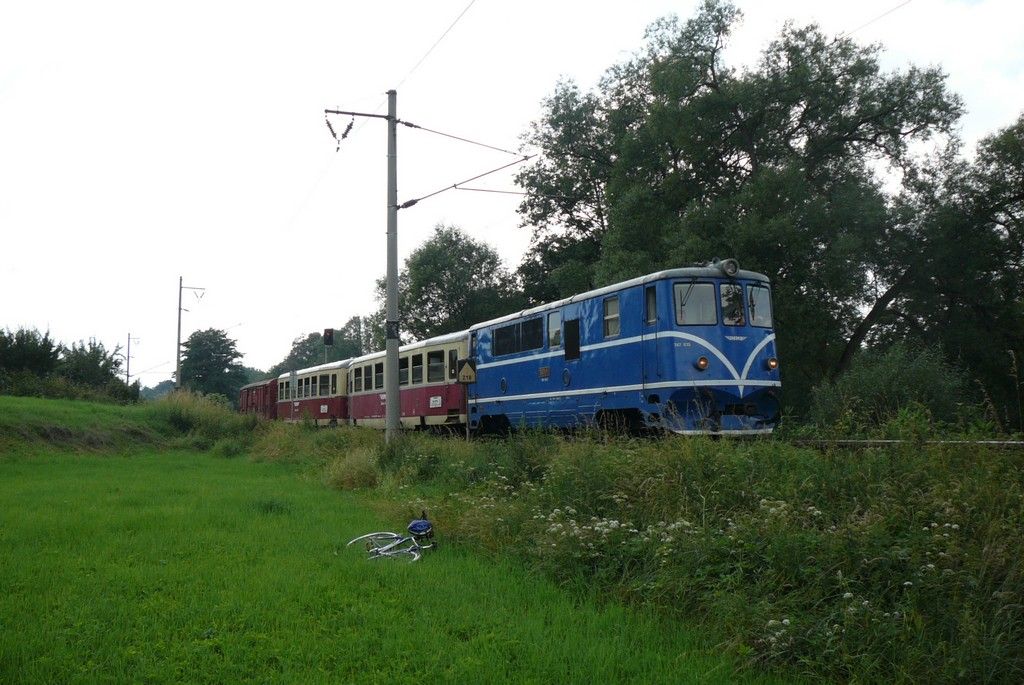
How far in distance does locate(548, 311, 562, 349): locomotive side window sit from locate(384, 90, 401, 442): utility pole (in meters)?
3.22

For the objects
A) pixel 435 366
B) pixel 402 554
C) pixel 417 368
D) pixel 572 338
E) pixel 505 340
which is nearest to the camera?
pixel 402 554

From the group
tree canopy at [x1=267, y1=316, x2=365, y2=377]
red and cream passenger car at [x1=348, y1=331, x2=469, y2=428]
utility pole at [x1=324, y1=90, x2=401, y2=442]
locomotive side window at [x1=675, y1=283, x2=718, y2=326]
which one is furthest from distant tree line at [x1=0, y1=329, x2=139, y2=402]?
tree canopy at [x1=267, y1=316, x2=365, y2=377]

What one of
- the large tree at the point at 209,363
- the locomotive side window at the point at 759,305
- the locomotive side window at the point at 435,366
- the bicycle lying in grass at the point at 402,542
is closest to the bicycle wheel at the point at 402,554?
the bicycle lying in grass at the point at 402,542

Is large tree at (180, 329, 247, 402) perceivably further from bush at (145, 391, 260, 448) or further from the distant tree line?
bush at (145, 391, 260, 448)

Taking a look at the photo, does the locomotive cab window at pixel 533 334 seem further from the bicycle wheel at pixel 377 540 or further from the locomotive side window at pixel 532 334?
the bicycle wheel at pixel 377 540

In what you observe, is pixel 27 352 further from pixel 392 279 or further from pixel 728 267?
pixel 728 267

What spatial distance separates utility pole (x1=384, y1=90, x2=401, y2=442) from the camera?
17.4 m

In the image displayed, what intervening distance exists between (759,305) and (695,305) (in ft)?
4.70

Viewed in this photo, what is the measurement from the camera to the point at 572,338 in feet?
53.9

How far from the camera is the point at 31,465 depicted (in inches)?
685

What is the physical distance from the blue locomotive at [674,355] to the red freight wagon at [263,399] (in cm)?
2816

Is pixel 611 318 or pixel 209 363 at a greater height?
pixel 209 363

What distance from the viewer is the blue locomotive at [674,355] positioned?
1375 cm

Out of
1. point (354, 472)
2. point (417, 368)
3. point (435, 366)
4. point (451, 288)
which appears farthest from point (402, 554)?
point (451, 288)
